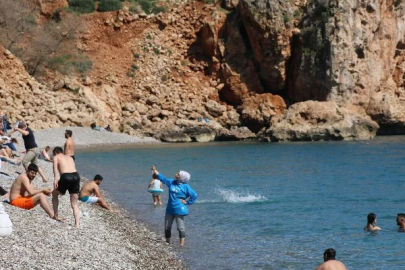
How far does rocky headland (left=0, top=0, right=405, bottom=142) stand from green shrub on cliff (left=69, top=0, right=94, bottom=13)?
8.29 feet

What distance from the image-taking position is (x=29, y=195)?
1334cm

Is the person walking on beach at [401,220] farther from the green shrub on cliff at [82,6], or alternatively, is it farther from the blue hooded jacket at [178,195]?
the green shrub on cliff at [82,6]

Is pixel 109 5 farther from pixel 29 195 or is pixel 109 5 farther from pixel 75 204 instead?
pixel 75 204

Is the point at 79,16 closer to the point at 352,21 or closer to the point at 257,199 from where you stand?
the point at 352,21

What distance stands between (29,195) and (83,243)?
2372 mm

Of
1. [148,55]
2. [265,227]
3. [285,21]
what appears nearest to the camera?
[265,227]

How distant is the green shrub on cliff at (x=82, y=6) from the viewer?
6544 cm

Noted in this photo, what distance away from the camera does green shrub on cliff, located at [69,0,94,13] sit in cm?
6544

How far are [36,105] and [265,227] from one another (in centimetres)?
3355

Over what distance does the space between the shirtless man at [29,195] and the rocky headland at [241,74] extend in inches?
1404

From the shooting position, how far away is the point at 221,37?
60.2 metres

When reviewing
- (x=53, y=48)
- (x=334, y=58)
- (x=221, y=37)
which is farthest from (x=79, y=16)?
(x=334, y=58)

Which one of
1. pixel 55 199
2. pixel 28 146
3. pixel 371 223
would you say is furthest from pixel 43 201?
pixel 371 223

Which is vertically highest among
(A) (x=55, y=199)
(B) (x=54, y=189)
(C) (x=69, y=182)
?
(C) (x=69, y=182)
